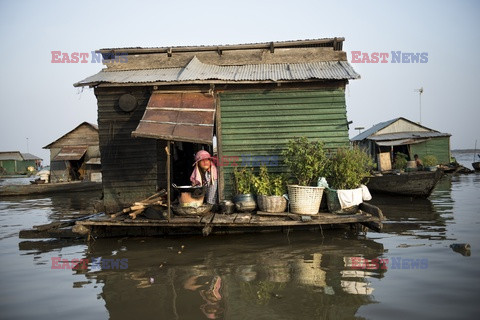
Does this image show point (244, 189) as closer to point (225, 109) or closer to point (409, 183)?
point (225, 109)

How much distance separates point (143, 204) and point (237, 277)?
358cm

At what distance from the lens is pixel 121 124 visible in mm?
9078

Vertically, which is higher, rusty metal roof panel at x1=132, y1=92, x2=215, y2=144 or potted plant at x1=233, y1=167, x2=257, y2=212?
rusty metal roof panel at x1=132, y1=92, x2=215, y2=144

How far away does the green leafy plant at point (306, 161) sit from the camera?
24.1ft

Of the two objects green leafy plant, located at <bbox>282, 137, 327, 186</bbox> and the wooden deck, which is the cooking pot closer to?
the wooden deck

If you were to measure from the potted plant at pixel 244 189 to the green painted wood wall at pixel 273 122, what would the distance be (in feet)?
1.50

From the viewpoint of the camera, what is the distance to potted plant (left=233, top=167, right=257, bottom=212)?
7.58 m

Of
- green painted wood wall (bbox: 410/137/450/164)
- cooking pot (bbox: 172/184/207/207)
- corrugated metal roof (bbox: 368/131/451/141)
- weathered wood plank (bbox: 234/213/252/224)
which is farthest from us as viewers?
green painted wood wall (bbox: 410/137/450/164)

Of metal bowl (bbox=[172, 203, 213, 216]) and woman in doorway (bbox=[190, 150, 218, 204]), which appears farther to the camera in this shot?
woman in doorway (bbox=[190, 150, 218, 204])

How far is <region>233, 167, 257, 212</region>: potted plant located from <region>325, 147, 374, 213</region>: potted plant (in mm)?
1825

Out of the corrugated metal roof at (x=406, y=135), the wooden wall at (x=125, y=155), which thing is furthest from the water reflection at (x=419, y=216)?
the corrugated metal roof at (x=406, y=135)

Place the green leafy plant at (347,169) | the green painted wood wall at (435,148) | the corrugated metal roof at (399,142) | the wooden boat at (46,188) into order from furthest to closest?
the green painted wood wall at (435,148) < the corrugated metal roof at (399,142) < the wooden boat at (46,188) < the green leafy plant at (347,169)

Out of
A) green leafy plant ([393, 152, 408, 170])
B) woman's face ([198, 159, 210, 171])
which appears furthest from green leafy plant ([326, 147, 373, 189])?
green leafy plant ([393, 152, 408, 170])

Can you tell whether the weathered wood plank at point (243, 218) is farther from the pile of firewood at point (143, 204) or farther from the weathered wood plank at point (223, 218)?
the pile of firewood at point (143, 204)
